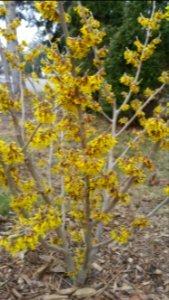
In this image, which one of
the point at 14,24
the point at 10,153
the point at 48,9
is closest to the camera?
the point at 48,9

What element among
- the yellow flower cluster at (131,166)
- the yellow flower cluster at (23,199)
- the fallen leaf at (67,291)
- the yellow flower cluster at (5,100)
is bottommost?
the fallen leaf at (67,291)

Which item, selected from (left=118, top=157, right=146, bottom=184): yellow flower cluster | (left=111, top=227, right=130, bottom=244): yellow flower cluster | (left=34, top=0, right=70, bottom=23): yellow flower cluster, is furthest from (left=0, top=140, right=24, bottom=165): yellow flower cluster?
(left=111, top=227, right=130, bottom=244): yellow flower cluster

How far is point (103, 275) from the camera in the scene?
2916 mm

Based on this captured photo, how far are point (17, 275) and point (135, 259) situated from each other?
3.06 ft

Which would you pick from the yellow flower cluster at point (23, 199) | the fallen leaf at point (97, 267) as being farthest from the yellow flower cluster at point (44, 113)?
the fallen leaf at point (97, 267)

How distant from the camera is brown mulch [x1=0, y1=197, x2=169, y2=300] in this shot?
8.90 feet

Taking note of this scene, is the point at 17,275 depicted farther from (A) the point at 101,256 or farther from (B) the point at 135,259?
(B) the point at 135,259

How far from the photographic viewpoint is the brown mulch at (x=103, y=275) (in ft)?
8.90

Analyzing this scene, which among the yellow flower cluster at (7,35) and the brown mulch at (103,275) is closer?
the yellow flower cluster at (7,35)

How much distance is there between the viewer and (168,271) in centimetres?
298

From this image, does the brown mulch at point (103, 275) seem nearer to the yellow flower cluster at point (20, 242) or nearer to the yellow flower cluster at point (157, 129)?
the yellow flower cluster at point (20, 242)

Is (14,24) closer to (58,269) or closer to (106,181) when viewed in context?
(106,181)

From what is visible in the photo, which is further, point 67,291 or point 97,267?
point 97,267

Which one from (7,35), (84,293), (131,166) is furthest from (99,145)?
(84,293)
